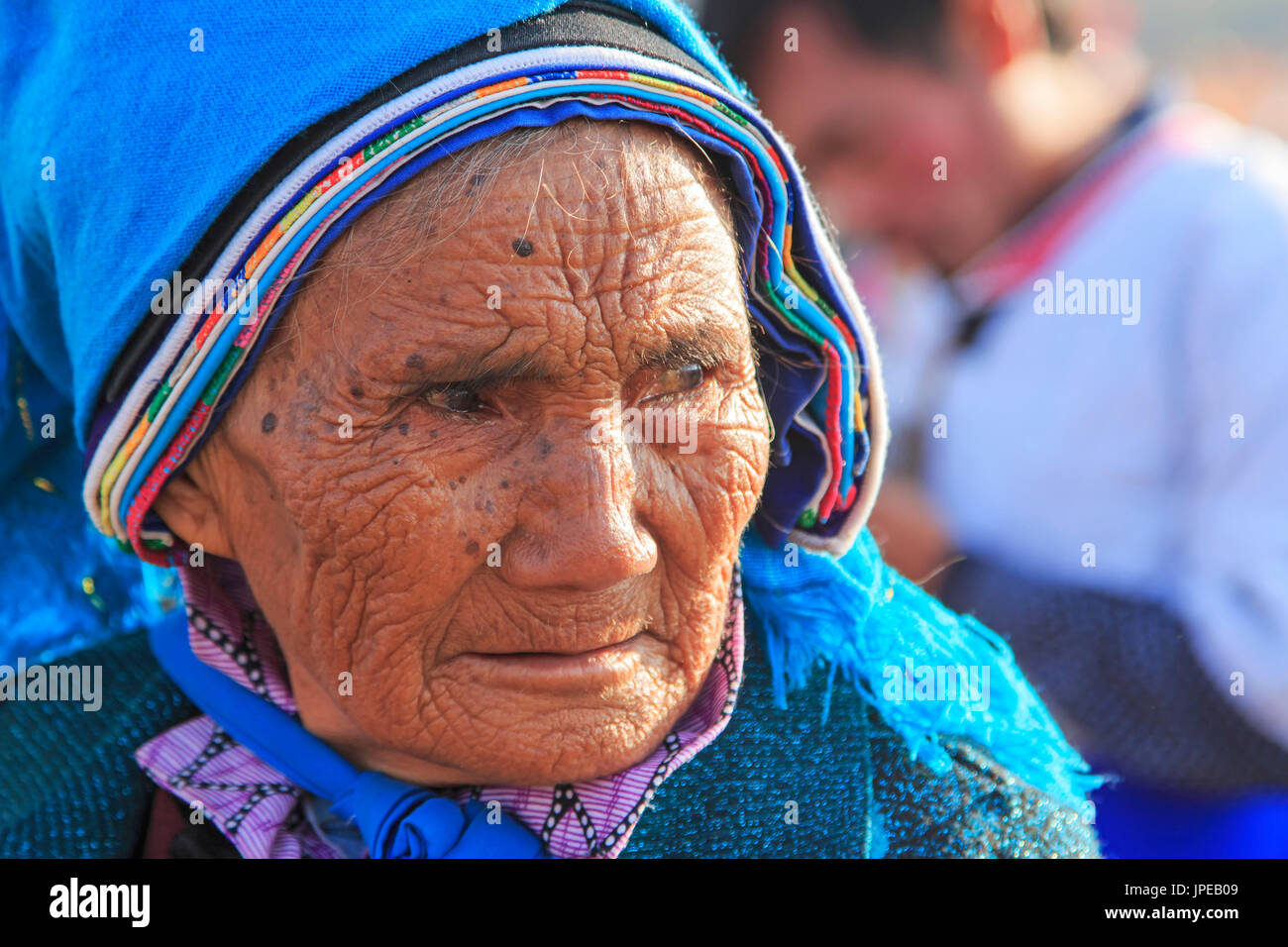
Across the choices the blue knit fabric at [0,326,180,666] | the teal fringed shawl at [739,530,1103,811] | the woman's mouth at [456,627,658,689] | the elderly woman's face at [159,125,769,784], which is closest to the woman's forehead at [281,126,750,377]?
Answer: the elderly woman's face at [159,125,769,784]

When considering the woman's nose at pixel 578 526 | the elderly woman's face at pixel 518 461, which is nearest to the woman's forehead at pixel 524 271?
the elderly woman's face at pixel 518 461

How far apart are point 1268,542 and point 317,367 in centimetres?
258

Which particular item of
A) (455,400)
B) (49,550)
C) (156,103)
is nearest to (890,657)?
(455,400)

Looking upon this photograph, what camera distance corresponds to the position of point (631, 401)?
183 cm

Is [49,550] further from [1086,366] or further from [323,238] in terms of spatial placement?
[1086,366]

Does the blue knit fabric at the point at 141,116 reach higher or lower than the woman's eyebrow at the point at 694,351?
higher

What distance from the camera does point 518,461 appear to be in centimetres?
174

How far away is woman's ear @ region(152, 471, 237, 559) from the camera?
200 cm

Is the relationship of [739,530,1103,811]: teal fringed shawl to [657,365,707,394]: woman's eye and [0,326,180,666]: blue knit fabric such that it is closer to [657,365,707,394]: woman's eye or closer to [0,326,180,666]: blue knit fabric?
[657,365,707,394]: woman's eye

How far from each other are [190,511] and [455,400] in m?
0.55

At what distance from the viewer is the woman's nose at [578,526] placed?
170 centimetres

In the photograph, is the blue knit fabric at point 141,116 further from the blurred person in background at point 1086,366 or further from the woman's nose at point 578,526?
the blurred person in background at point 1086,366
